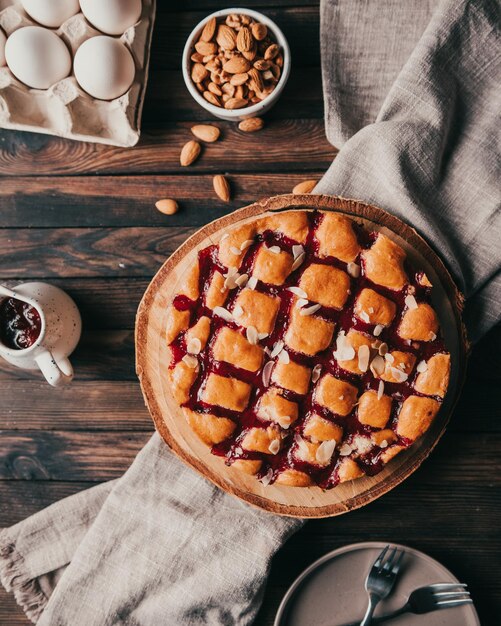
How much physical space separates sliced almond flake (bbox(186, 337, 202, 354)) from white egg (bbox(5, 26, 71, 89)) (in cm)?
85

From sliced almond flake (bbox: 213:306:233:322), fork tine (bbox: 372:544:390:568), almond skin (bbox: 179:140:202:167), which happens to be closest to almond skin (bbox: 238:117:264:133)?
almond skin (bbox: 179:140:202:167)

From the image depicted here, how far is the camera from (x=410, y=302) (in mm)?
1452

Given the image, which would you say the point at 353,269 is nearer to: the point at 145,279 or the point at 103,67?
the point at 145,279

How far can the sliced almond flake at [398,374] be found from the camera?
1.45 m

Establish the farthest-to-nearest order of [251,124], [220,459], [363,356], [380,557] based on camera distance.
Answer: [251,124]
[380,557]
[220,459]
[363,356]

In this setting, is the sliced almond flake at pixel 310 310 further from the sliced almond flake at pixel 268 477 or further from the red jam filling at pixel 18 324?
the red jam filling at pixel 18 324

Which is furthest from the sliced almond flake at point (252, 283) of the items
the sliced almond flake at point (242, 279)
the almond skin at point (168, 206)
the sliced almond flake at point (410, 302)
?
the almond skin at point (168, 206)

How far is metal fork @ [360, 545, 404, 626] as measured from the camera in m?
1.68

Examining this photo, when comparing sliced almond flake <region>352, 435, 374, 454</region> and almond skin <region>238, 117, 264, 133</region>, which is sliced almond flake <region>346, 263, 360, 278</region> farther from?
almond skin <region>238, 117, 264, 133</region>

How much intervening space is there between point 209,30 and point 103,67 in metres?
0.31

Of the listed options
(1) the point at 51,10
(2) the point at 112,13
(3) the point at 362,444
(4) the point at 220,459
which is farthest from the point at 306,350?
(1) the point at 51,10

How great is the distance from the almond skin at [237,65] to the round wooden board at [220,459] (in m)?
0.39

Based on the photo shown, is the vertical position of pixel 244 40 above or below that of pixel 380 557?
above

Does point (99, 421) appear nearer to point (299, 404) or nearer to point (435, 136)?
point (299, 404)
